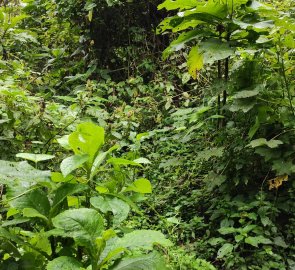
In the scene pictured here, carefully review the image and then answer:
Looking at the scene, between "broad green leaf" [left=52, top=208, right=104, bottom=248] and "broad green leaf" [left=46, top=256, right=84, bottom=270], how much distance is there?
0.06m

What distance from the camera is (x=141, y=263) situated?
118cm

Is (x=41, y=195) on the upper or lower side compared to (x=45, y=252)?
upper

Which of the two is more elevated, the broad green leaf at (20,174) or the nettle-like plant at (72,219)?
the broad green leaf at (20,174)

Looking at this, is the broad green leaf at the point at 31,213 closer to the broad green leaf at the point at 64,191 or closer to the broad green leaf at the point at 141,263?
the broad green leaf at the point at 64,191

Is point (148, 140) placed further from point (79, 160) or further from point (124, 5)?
point (79, 160)

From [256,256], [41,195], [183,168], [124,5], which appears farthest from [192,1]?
[124,5]

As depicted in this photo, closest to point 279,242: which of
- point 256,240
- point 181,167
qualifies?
point 256,240

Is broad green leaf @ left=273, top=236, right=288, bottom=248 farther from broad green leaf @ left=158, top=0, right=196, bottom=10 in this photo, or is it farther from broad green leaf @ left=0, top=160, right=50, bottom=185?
broad green leaf @ left=158, top=0, right=196, bottom=10

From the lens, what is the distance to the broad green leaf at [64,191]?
1272 millimetres

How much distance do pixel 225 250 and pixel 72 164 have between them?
1.41 meters

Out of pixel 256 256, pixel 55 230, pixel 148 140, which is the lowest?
pixel 148 140

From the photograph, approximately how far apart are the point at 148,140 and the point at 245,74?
1662 mm

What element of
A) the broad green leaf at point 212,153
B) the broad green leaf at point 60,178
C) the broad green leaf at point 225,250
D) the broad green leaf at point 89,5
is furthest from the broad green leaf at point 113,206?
the broad green leaf at point 89,5

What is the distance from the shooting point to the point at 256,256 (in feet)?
7.52
